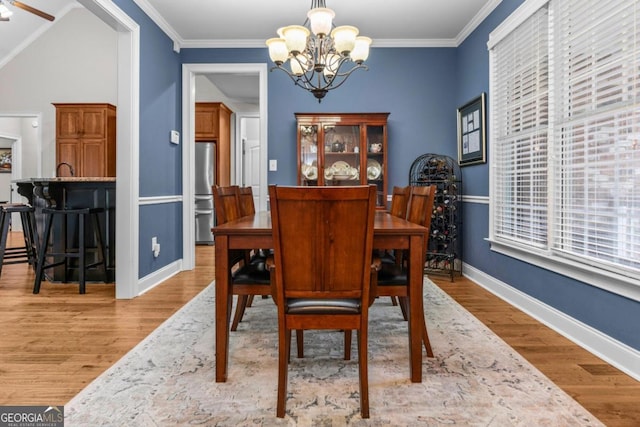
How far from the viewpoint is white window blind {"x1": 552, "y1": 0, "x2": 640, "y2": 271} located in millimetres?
1866

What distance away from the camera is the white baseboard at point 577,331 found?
6.10ft

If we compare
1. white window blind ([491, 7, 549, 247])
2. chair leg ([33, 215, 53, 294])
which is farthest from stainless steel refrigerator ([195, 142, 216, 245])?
white window blind ([491, 7, 549, 247])

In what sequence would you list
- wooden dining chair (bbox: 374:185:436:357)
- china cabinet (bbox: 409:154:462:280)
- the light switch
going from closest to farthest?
wooden dining chair (bbox: 374:185:436:357)
china cabinet (bbox: 409:154:462:280)
the light switch

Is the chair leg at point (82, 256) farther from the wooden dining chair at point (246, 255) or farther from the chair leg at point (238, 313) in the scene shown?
the chair leg at point (238, 313)

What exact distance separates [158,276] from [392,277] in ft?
8.89

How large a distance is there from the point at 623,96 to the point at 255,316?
248cm

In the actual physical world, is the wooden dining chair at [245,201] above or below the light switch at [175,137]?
below

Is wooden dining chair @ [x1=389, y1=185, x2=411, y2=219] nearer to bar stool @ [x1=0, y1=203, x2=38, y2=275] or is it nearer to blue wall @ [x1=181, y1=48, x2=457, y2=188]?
blue wall @ [x1=181, y1=48, x2=457, y2=188]

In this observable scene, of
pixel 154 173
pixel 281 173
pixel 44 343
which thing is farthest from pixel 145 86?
pixel 44 343

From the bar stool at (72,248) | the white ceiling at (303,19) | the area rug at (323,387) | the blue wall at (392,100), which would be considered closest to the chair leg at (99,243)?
the bar stool at (72,248)

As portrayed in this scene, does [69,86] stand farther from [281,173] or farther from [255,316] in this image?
[255,316]

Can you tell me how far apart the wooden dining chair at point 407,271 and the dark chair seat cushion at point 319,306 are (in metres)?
0.22

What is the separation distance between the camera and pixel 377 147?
419 cm

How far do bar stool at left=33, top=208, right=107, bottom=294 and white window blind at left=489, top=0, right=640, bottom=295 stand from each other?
3569mm
